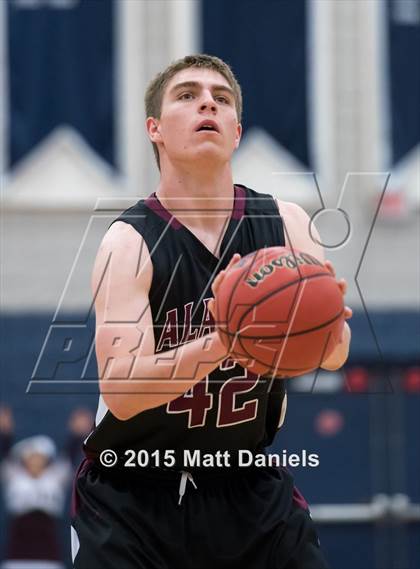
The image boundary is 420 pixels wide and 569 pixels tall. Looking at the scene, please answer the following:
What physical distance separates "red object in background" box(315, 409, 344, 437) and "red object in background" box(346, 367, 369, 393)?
0.82ft

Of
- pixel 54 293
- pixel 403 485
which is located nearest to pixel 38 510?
pixel 54 293

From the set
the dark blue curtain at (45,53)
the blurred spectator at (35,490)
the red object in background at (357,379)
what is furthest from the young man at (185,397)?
the dark blue curtain at (45,53)

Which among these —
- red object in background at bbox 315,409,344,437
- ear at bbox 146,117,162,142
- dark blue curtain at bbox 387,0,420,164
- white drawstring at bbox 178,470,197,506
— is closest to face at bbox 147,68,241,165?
ear at bbox 146,117,162,142

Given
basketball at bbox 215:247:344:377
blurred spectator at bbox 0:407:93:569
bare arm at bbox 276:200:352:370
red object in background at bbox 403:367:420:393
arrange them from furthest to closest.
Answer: red object in background at bbox 403:367:420:393 < blurred spectator at bbox 0:407:93:569 < bare arm at bbox 276:200:352:370 < basketball at bbox 215:247:344:377

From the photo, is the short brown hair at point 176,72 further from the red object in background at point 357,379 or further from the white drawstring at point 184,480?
the red object in background at point 357,379

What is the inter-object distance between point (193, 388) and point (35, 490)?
21.0ft

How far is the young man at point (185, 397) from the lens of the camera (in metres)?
3.81

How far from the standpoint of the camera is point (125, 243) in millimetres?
3916

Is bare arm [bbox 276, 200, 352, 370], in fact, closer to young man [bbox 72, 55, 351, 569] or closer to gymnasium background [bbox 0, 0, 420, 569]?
young man [bbox 72, 55, 351, 569]

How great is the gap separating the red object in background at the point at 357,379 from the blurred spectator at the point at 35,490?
222cm

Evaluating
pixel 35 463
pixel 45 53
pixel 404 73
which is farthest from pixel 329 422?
pixel 45 53

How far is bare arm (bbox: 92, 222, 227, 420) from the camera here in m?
3.55

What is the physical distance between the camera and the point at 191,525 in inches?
152

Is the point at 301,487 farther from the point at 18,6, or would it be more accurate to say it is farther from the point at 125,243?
→ the point at 125,243
